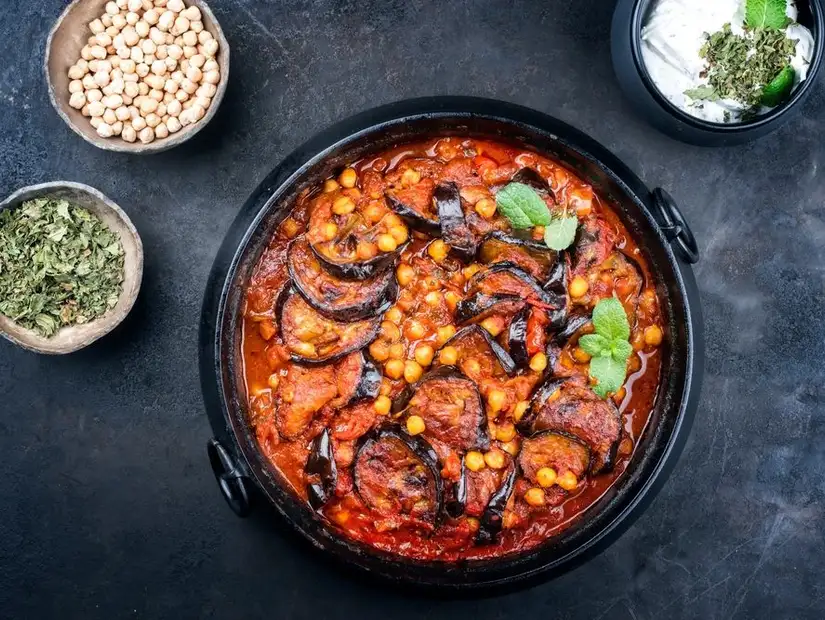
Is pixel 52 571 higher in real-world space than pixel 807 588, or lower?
lower

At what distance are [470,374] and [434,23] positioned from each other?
212 cm

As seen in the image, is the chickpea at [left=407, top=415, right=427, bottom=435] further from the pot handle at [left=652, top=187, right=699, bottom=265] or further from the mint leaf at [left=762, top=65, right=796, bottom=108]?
the mint leaf at [left=762, top=65, right=796, bottom=108]

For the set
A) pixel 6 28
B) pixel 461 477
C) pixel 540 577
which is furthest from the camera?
pixel 6 28

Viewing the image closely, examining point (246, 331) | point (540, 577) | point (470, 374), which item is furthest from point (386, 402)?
point (540, 577)

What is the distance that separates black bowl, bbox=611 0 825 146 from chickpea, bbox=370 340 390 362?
1968 millimetres

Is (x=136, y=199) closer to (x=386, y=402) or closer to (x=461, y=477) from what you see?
(x=386, y=402)

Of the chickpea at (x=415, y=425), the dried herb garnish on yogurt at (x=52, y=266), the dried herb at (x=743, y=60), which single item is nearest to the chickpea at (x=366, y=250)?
the chickpea at (x=415, y=425)

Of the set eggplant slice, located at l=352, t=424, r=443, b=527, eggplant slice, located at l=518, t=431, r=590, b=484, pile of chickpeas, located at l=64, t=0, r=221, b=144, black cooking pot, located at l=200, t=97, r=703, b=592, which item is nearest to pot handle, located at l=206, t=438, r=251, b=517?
black cooking pot, located at l=200, t=97, r=703, b=592

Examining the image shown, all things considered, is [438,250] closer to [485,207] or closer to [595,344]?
[485,207]

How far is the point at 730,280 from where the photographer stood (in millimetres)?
4836

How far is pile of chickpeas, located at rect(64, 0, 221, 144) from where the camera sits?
449cm

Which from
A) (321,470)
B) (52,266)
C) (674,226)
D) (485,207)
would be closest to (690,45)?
(674,226)

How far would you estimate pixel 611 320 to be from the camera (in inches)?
155

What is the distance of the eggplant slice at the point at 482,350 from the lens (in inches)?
163
